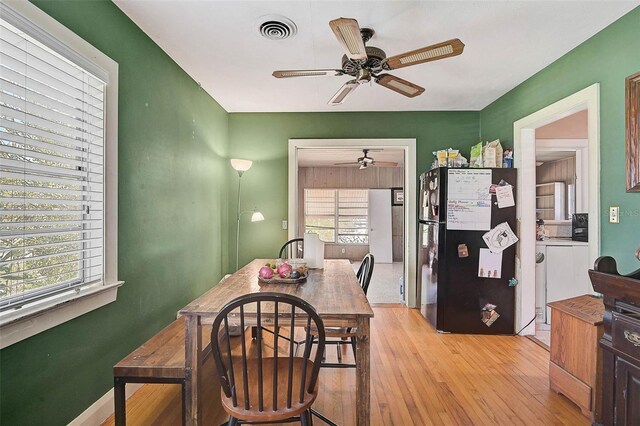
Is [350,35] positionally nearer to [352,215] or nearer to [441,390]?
[441,390]

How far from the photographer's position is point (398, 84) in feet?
8.06

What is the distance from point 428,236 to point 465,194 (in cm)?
63

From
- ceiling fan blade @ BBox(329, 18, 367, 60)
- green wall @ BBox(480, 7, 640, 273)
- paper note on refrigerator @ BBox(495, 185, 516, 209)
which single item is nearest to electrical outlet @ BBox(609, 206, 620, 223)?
green wall @ BBox(480, 7, 640, 273)

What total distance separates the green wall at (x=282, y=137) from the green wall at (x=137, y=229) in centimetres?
61

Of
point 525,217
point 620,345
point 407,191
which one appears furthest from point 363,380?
point 407,191

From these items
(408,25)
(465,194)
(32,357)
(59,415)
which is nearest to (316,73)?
(408,25)

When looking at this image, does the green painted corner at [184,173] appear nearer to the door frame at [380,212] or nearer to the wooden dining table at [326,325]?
the wooden dining table at [326,325]

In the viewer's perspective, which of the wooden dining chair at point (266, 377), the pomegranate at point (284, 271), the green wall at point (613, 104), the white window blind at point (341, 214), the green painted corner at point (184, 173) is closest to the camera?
the wooden dining chair at point (266, 377)

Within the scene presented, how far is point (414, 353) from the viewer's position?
2850 millimetres

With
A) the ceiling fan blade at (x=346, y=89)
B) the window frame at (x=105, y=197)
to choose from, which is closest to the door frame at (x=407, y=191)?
the ceiling fan blade at (x=346, y=89)

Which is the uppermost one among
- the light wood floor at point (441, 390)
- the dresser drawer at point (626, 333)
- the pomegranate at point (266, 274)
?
the pomegranate at point (266, 274)

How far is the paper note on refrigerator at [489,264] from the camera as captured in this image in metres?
3.26

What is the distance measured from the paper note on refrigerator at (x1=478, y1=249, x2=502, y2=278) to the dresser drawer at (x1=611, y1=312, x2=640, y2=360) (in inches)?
64.1

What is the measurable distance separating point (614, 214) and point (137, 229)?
3.20m
